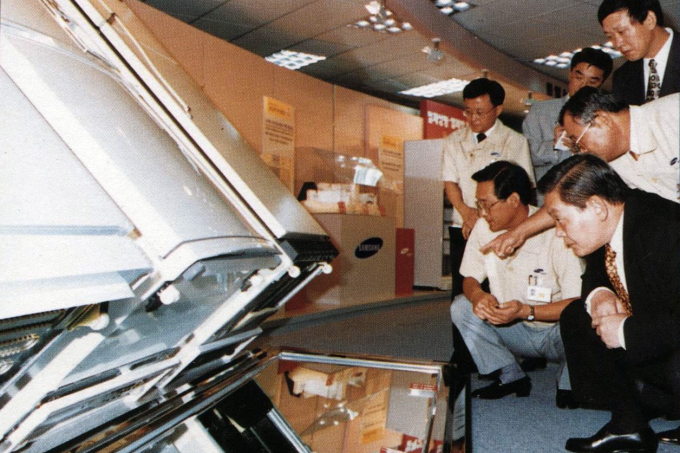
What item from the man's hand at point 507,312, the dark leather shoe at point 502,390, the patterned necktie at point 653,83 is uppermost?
the patterned necktie at point 653,83

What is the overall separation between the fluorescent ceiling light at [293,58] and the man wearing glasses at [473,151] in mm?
3452

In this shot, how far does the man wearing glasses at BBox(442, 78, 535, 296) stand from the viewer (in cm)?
269

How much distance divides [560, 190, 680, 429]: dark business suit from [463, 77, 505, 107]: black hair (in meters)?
1.44

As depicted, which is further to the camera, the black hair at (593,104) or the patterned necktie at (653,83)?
the patterned necktie at (653,83)

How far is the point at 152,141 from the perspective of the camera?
1098 millimetres

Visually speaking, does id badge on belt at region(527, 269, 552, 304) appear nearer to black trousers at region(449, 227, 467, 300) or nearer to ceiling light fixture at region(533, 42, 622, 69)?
black trousers at region(449, 227, 467, 300)

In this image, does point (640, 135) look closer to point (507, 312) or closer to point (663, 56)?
point (663, 56)

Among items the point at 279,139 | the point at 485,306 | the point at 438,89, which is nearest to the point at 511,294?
the point at 485,306

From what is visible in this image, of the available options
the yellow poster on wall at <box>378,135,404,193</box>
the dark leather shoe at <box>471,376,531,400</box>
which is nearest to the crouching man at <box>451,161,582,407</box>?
the dark leather shoe at <box>471,376,531,400</box>

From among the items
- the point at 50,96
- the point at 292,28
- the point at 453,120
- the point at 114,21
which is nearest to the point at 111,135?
the point at 50,96

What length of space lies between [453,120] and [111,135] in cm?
732

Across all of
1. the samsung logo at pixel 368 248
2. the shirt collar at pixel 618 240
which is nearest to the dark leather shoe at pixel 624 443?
the shirt collar at pixel 618 240

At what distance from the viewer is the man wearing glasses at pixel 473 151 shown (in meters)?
2.69

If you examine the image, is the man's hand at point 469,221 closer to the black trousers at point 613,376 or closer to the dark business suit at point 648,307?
the black trousers at point 613,376
